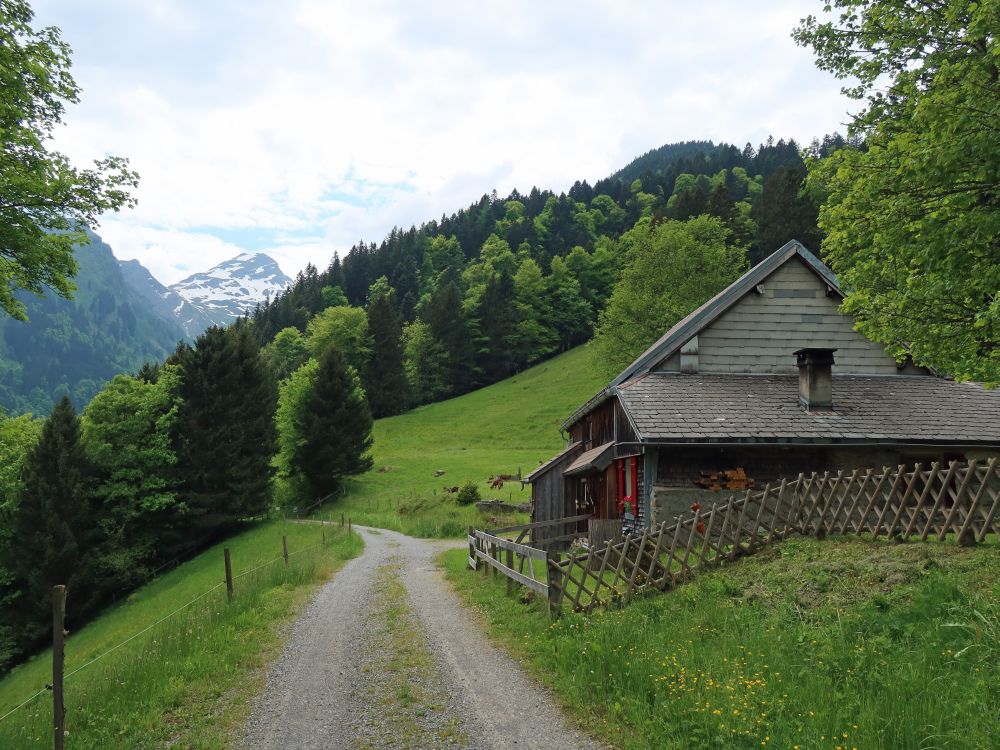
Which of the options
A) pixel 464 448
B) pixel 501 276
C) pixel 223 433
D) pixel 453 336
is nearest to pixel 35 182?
pixel 223 433

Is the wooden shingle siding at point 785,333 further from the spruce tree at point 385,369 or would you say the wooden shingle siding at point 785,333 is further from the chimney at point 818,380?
the spruce tree at point 385,369

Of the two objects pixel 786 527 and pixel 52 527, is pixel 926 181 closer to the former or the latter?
pixel 786 527

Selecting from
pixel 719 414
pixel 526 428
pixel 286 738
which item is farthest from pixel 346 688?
pixel 526 428

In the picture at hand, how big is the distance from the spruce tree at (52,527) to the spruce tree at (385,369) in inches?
1810

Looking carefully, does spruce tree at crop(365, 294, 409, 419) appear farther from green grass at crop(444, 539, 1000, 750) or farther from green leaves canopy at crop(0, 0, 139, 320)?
green grass at crop(444, 539, 1000, 750)

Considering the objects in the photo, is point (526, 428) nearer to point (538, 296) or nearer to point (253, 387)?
point (253, 387)

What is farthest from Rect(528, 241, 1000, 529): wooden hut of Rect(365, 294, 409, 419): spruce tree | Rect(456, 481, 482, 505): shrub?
Rect(365, 294, 409, 419): spruce tree

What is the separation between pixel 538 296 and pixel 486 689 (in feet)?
298

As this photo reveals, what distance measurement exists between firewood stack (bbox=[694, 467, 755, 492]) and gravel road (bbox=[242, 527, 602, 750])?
7.19 m

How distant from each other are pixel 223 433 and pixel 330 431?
9824 millimetres

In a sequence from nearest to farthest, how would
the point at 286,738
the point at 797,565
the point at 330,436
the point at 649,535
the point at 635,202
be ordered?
the point at 286,738 < the point at 797,565 < the point at 649,535 < the point at 330,436 < the point at 635,202

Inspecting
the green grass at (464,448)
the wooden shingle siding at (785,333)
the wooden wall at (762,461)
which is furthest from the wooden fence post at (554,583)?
the green grass at (464,448)

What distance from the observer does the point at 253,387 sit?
43.3 meters

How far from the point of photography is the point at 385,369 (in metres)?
83.1
